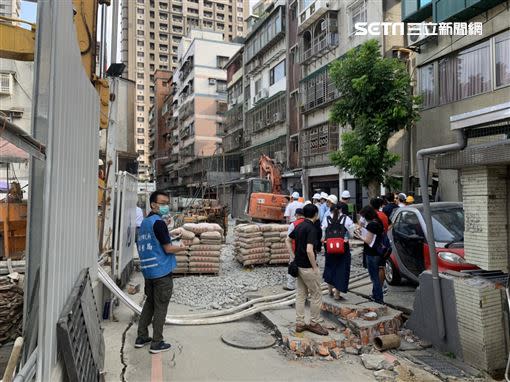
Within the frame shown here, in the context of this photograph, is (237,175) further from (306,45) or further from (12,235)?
(12,235)

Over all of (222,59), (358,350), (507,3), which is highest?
(222,59)

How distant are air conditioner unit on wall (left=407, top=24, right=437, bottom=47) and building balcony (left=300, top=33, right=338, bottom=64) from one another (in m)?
7.99

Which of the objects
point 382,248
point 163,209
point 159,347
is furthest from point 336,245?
point 163,209

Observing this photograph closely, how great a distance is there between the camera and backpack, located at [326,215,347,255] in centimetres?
687

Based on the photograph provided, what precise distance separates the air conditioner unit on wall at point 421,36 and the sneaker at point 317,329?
14827mm

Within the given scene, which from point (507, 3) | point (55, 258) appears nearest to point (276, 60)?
point (507, 3)

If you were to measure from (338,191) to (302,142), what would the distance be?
548 cm

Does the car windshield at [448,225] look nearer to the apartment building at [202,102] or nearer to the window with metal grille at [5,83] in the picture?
the window with metal grille at [5,83]

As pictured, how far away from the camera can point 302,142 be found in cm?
2953

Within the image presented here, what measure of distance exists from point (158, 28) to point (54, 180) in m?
108

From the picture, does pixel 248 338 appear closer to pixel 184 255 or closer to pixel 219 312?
pixel 219 312

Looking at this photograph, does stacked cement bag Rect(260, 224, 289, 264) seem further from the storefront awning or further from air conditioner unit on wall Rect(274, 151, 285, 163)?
air conditioner unit on wall Rect(274, 151, 285, 163)

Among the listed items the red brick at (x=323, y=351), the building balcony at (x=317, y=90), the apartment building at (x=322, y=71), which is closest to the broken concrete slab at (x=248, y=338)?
the red brick at (x=323, y=351)

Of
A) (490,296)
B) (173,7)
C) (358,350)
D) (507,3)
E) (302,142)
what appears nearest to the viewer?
(490,296)
